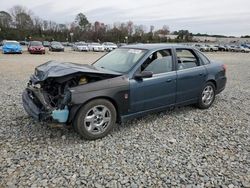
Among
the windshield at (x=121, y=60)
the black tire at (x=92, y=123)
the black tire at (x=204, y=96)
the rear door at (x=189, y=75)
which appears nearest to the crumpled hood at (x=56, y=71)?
the windshield at (x=121, y=60)

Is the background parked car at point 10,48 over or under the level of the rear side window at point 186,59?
over

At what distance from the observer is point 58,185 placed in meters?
2.62

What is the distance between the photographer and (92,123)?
3627 millimetres

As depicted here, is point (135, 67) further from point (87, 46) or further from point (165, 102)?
point (87, 46)

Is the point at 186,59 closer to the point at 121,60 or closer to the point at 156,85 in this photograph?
the point at 156,85

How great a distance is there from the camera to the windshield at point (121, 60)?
414 centimetres

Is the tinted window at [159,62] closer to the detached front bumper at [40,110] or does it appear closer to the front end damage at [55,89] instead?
the front end damage at [55,89]

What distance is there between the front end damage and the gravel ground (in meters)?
0.48

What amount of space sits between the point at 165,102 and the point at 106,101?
1.30 meters

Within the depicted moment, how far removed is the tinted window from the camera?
4.18m

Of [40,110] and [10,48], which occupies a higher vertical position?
[10,48]

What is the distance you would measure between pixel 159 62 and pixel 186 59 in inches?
34.0

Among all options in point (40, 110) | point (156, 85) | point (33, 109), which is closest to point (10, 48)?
point (33, 109)

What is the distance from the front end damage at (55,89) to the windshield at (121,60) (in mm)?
472
